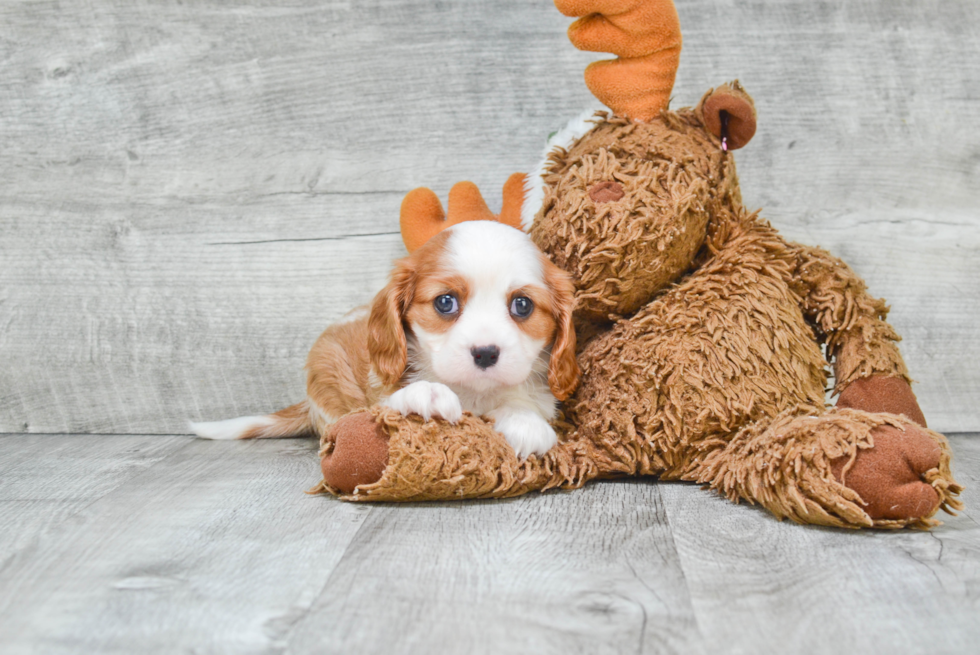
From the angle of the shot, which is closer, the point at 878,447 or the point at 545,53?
the point at 878,447

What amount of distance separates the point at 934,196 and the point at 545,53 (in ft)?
4.00

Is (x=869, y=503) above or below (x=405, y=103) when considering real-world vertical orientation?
below

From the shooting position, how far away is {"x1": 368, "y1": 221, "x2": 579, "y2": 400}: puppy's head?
1.69m

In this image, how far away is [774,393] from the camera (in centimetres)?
175

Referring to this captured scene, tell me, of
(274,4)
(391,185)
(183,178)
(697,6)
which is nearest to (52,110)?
(183,178)

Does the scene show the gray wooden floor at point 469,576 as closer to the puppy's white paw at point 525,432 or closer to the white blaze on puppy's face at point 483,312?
the puppy's white paw at point 525,432

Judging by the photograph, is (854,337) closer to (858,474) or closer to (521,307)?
(858,474)

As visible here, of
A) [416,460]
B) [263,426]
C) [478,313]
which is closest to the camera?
[416,460]

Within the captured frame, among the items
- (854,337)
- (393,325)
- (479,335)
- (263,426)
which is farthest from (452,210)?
(854,337)

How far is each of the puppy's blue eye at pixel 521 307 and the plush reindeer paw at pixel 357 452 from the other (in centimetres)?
37

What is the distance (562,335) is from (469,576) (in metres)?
0.68

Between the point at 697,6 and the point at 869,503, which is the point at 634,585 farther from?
the point at 697,6

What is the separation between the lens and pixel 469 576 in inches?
50.5

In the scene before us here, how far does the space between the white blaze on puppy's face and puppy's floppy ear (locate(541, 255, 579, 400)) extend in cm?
2
